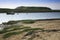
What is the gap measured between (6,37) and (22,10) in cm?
9532

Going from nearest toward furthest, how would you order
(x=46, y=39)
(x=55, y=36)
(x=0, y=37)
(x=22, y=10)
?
(x=46, y=39)
(x=55, y=36)
(x=0, y=37)
(x=22, y=10)

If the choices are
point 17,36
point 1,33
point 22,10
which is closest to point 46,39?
point 17,36

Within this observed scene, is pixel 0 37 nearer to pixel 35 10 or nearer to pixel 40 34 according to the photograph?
pixel 40 34

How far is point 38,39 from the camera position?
1438 centimetres

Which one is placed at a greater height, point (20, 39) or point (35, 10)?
point (20, 39)

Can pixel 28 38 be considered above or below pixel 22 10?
above

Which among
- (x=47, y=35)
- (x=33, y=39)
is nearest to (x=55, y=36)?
(x=47, y=35)

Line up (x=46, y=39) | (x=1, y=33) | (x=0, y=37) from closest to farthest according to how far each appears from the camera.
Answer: (x=46, y=39) → (x=0, y=37) → (x=1, y=33)

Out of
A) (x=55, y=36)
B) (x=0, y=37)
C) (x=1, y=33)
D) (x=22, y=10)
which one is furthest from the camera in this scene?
(x=22, y=10)

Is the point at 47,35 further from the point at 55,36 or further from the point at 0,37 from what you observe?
the point at 0,37

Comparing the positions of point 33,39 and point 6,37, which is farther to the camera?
point 6,37

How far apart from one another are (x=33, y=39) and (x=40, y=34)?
4.30 ft

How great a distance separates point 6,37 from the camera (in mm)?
15906

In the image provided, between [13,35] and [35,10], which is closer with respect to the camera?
[13,35]
